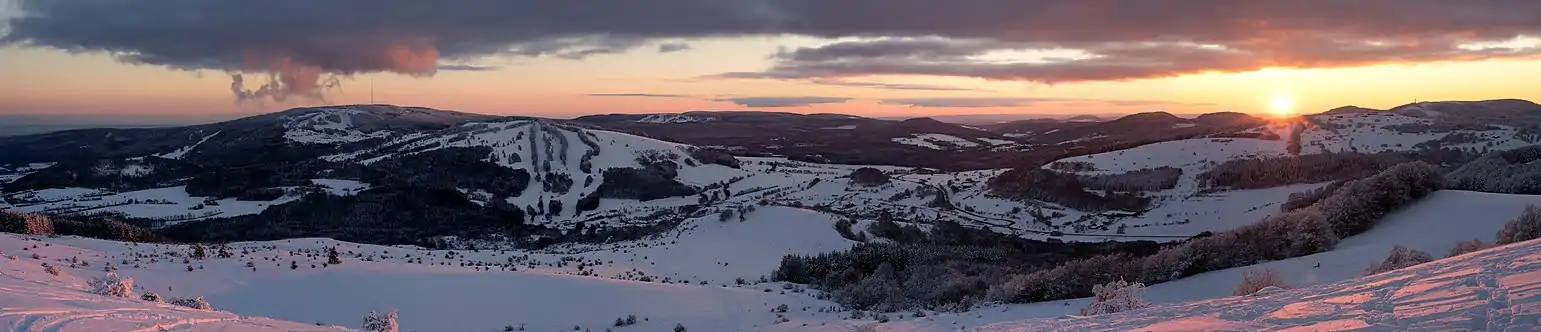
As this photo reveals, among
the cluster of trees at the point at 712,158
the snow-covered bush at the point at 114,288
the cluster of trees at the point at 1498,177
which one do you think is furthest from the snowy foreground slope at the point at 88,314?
the cluster of trees at the point at 712,158

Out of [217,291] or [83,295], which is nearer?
[83,295]

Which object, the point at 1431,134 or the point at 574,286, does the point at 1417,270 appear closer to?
the point at 574,286

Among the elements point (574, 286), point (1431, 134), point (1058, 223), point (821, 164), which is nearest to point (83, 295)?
point (574, 286)

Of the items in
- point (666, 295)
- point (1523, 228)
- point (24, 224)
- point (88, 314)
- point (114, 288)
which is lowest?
point (666, 295)

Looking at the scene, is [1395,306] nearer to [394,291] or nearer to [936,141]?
[394,291]

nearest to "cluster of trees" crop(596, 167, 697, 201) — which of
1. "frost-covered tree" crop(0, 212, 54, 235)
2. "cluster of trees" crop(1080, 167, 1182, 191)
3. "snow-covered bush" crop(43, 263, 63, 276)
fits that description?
"cluster of trees" crop(1080, 167, 1182, 191)

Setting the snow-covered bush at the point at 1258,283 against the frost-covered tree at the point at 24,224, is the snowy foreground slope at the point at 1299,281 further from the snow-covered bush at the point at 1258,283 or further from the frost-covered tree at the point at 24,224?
the frost-covered tree at the point at 24,224

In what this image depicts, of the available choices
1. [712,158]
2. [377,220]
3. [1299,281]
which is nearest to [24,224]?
[377,220]
